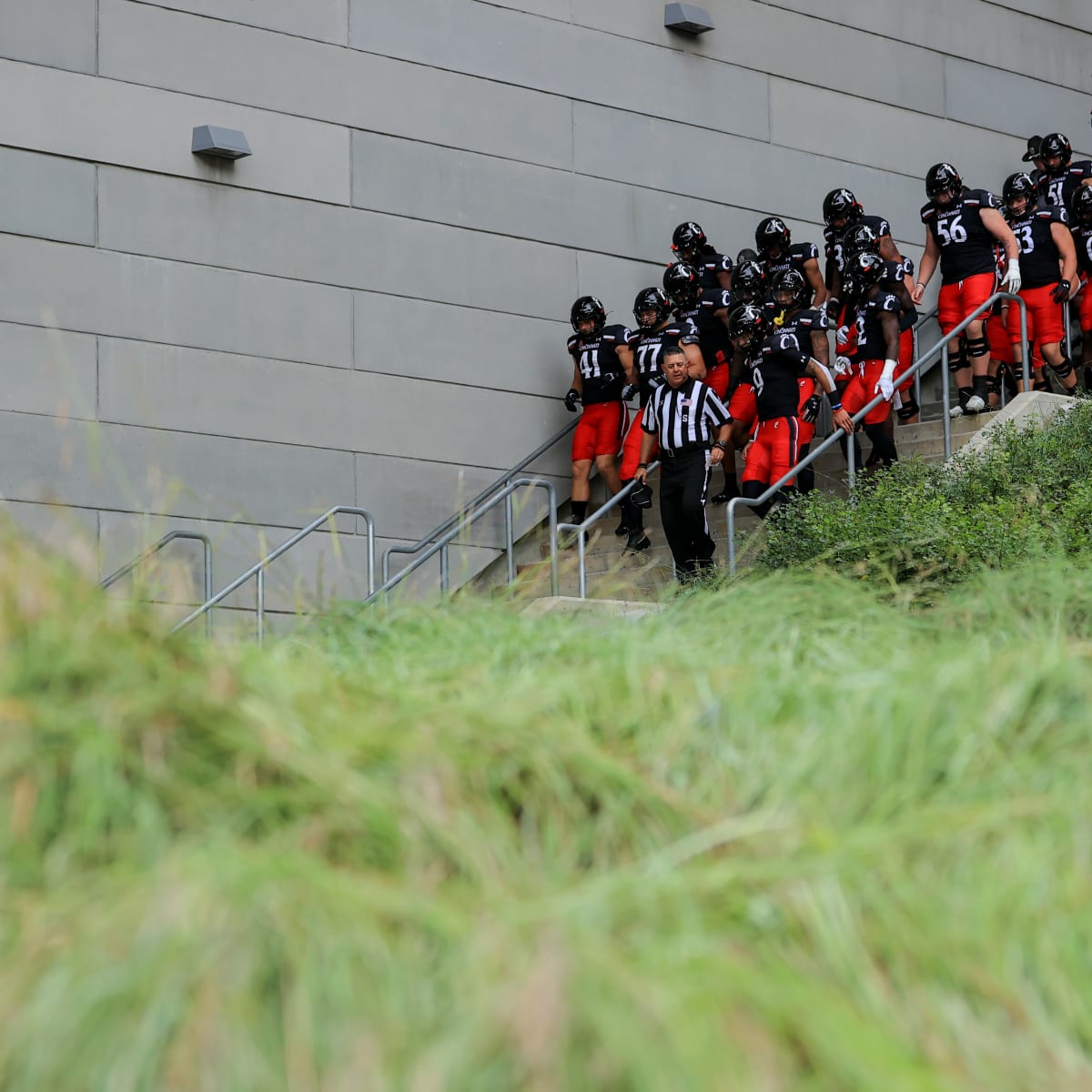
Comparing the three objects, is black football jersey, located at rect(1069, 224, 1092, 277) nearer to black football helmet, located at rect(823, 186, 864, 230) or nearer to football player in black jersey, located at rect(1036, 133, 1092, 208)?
football player in black jersey, located at rect(1036, 133, 1092, 208)

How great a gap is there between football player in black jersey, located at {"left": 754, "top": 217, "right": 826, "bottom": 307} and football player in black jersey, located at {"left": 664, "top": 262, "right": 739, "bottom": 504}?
56 cm

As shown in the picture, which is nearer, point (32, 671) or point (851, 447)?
point (32, 671)

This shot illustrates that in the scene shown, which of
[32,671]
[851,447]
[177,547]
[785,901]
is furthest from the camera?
[177,547]

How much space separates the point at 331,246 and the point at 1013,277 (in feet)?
16.4

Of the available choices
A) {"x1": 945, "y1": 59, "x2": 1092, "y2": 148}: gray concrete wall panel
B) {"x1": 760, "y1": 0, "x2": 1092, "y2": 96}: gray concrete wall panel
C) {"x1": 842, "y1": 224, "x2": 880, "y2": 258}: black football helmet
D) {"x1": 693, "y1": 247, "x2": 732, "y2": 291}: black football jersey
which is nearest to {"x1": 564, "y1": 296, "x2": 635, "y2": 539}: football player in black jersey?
{"x1": 693, "y1": 247, "x2": 732, "y2": 291}: black football jersey

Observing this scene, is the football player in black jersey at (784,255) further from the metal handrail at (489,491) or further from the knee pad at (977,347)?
the metal handrail at (489,491)

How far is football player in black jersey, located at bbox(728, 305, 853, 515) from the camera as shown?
11508 millimetres

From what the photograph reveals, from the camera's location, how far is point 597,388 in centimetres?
1355

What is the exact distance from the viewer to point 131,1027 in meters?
2.92

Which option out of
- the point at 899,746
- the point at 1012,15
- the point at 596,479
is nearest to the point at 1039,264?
the point at 596,479

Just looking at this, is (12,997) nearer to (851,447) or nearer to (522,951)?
(522,951)

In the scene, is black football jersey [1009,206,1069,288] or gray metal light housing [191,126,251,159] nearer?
gray metal light housing [191,126,251,159]

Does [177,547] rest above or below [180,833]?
above

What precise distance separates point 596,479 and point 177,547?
13.2 ft
